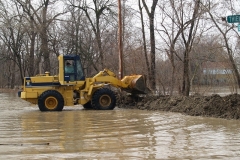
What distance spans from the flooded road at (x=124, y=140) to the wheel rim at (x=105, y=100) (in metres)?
6.70

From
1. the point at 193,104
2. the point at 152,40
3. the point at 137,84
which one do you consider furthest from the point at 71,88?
the point at 152,40

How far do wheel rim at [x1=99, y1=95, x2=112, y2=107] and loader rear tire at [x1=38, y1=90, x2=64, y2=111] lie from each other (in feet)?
6.54

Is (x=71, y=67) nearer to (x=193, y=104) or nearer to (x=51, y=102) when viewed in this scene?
(x=51, y=102)

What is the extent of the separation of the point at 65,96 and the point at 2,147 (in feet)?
37.0

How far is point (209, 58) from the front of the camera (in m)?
22.2

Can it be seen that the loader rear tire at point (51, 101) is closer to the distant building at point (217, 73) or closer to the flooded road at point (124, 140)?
the flooded road at point (124, 140)

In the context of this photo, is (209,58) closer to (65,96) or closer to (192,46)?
(192,46)

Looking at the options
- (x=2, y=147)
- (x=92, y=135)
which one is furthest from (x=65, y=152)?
(x=92, y=135)

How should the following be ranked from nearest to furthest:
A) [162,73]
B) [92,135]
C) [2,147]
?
1. [2,147]
2. [92,135]
3. [162,73]

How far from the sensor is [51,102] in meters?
19.4

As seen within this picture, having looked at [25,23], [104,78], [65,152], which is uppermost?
[25,23]

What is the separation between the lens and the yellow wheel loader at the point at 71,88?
63.5 ft

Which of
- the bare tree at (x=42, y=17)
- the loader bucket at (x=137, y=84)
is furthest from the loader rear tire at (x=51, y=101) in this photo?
the bare tree at (x=42, y=17)

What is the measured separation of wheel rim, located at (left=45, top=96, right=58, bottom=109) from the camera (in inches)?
760
